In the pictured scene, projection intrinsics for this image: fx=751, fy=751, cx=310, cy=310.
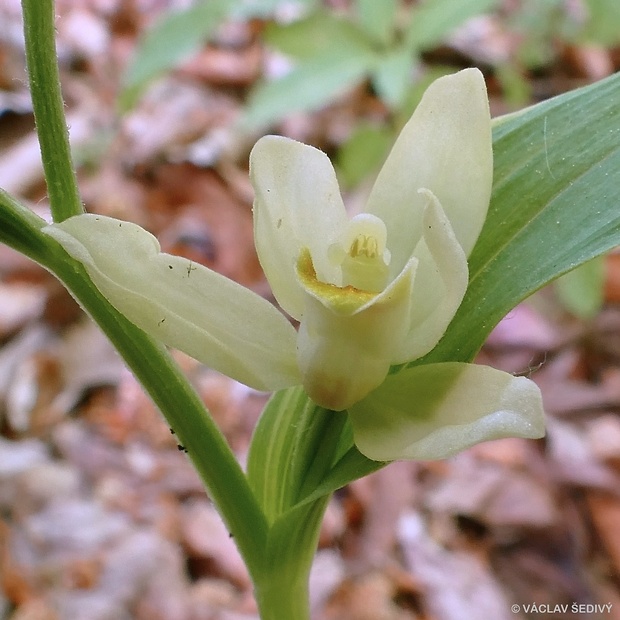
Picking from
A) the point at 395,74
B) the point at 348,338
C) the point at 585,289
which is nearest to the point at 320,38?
the point at 395,74

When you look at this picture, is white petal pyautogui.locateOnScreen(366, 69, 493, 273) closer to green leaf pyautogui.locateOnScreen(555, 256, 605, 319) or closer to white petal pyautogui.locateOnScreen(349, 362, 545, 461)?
white petal pyautogui.locateOnScreen(349, 362, 545, 461)

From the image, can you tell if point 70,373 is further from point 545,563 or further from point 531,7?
point 531,7

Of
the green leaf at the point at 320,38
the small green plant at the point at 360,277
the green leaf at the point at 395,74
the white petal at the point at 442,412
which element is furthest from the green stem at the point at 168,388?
the green leaf at the point at 320,38

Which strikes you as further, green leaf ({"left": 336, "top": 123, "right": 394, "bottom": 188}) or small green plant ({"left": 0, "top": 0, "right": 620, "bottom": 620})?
green leaf ({"left": 336, "top": 123, "right": 394, "bottom": 188})

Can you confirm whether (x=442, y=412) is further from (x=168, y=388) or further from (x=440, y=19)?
(x=440, y=19)

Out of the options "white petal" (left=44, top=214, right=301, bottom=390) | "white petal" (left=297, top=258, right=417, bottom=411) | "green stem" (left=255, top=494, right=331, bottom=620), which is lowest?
"green stem" (left=255, top=494, right=331, bottom=620)

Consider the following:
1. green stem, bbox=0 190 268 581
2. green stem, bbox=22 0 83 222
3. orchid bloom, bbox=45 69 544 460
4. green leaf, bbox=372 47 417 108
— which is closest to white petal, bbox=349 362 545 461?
orchid bloom, bbox=45 69 544 460
